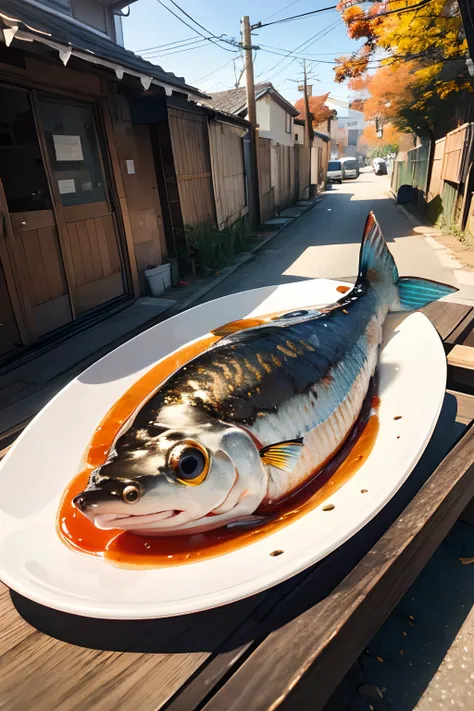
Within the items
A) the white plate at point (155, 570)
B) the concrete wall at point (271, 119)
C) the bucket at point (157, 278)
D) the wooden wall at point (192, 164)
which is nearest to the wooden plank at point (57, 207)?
the bucket at point (157, 278)

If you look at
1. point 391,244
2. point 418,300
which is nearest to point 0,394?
point 418,300

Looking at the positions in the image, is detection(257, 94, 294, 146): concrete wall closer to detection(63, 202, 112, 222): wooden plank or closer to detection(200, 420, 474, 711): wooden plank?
detection(63, 202, 112, 222): wooden plank

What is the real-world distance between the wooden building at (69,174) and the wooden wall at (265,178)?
786 centimetres

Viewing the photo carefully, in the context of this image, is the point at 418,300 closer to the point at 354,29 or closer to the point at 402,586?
the point at 402,586

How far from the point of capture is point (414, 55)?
462 inches

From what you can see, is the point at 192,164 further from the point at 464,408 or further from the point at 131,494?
the point at 131,494

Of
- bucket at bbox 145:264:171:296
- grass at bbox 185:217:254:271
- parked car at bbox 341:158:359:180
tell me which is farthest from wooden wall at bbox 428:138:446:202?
parked car at bbox 341:158:359:180

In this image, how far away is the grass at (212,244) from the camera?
28.2 feet

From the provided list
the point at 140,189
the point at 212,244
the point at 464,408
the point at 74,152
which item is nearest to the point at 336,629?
the point at 464,408

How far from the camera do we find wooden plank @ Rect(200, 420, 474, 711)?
103cm

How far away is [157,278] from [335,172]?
1467 inches

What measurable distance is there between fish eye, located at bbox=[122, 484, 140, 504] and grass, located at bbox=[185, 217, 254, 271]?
7.70 m

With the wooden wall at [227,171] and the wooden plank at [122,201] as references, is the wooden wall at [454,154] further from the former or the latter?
the wooden plank at [122,201]

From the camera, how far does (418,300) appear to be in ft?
9.65
